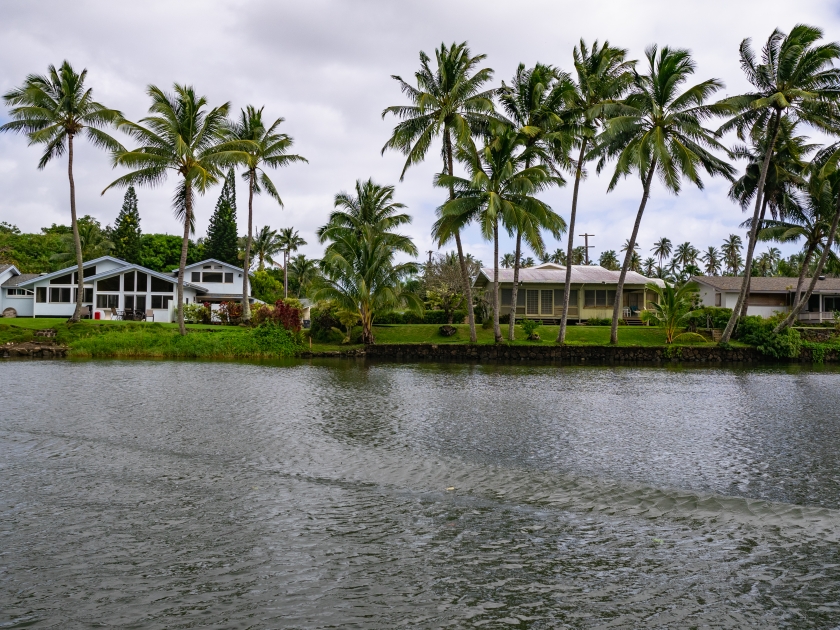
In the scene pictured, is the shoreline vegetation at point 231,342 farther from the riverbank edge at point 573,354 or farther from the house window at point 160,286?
the house window at point 160,286

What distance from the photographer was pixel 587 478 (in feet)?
29.3

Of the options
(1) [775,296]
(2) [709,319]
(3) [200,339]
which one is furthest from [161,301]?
(1) [775,296]

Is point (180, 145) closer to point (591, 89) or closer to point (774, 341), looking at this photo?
point (591, 89)

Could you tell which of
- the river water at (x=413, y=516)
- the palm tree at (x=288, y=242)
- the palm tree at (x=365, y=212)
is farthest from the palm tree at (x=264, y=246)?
the river water at (x=413, y=516)

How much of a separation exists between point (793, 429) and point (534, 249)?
820 inches

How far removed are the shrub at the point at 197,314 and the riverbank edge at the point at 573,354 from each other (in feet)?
42.0

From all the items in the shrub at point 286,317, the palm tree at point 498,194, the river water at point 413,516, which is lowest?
the river water at point 413,516

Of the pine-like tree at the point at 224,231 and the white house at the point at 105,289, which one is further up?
the pine-like tree at the point at 224,231

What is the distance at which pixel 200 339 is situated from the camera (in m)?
33.3

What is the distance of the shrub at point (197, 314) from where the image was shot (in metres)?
43.3

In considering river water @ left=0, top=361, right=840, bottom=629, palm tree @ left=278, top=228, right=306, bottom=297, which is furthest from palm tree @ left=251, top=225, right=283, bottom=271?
river water @ left=0, top=361, right=840, bottom=629

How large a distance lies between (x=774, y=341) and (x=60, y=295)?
45905 mm

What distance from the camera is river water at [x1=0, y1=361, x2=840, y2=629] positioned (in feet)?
16.5

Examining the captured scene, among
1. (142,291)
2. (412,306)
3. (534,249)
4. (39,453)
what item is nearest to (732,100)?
(534,249)
